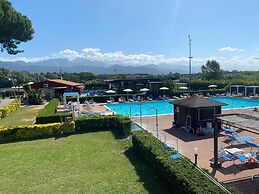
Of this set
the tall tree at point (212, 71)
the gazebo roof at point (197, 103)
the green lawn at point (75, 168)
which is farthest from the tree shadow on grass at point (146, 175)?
the tall tree at point (212, 71)

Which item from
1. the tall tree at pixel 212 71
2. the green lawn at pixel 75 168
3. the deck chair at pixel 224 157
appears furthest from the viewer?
the tall tree at pixel 212 71

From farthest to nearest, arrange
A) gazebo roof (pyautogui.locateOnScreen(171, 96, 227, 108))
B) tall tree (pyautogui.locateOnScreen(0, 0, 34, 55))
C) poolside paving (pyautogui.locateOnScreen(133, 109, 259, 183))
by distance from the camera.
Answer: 1. tall tree (pyautogui.locateOnScreen(0, 0, 34, 55))
2. gazebo roof (pyautogui.locateOnScreen(171, 96, 227, 108))
3. poolside paving (pyautogui.locateOnScreen(133, 109, 259, 183))

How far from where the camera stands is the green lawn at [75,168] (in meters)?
9.77

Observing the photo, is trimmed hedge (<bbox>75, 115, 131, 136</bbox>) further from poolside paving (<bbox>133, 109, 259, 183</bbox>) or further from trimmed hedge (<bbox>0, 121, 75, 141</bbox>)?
poolside paving (<bbox>133, 109, 259, 183</bbox>)

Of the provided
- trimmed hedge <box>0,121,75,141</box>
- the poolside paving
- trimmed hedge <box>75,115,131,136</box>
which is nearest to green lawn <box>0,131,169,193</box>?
trimmed hedge <box>0,121,75,141</box>

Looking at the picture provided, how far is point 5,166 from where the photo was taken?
12.4 m

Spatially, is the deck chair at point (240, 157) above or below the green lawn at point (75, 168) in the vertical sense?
above

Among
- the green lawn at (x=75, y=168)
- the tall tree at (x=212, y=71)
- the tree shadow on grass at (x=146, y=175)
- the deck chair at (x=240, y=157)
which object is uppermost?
the tall tree at (x=212, y=71)

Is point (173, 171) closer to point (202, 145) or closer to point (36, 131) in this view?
point (202, 145)

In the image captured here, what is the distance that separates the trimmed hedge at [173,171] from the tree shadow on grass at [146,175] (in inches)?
10.2

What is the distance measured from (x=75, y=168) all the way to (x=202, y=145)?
269 inches

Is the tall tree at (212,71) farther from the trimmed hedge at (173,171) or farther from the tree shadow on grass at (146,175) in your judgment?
the trimmed hedge at (173,171)

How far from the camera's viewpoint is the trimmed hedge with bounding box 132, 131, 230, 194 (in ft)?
23.7

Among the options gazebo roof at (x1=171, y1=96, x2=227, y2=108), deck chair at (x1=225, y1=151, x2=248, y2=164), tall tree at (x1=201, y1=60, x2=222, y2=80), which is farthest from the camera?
tall tree at (x1=201, y1=60, x2=222, y2=80)
